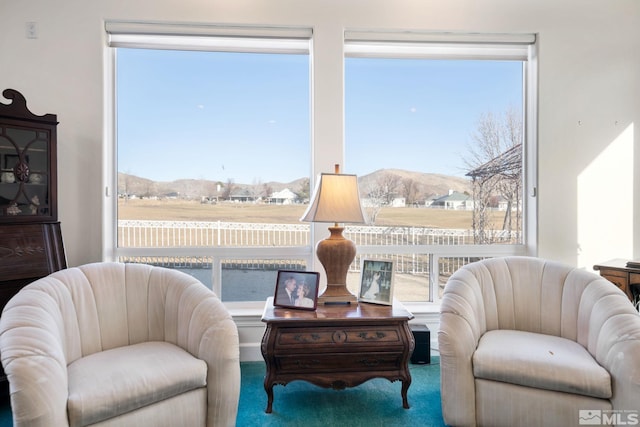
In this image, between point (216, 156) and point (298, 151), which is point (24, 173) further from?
point (298, 151)

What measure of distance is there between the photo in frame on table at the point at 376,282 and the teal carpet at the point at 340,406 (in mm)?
559

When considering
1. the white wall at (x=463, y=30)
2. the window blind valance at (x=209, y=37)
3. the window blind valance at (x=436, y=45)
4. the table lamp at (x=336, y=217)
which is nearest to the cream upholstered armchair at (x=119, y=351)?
the table lamp at (x=336, y=217)

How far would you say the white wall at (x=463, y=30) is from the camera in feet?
8.66

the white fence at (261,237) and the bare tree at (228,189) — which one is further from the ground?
the bare tree at (228,189)

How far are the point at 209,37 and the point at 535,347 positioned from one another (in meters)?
2.86

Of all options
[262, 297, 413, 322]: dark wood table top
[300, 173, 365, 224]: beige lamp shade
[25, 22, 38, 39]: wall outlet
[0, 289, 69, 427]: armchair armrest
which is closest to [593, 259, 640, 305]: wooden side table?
[262, 297, 413, 322]: dark wood table top

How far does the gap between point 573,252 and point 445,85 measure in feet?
5.34

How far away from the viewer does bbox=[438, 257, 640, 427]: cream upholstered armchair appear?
5.44 feet

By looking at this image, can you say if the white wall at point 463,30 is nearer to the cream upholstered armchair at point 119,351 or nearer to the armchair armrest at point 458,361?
the cream upholstered armchair at point 119,351

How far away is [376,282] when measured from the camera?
7.51 feet

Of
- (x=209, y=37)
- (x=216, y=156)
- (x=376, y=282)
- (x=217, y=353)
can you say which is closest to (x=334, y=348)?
(x=376, y=282)

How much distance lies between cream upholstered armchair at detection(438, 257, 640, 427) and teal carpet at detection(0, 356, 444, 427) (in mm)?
262

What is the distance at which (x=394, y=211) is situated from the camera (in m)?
2.99

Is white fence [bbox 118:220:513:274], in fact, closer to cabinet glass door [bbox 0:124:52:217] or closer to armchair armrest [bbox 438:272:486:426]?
cabinet glass door [bbox 0:124:52:217]
